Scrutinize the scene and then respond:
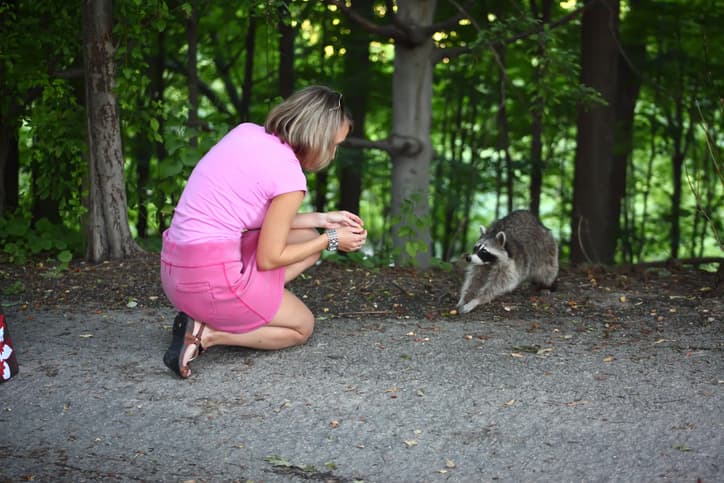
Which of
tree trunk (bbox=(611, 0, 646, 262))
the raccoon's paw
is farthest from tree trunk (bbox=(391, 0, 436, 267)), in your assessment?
tree trunk (bbox=(611, 0, 646, 262))

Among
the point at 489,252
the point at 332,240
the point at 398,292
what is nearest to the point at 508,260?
the point at 489,252

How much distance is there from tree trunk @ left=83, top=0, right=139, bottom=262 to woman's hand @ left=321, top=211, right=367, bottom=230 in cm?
271

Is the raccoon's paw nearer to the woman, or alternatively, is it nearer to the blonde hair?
the woman

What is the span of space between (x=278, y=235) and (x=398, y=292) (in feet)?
6.97

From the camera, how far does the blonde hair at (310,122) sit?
3672 millimetres

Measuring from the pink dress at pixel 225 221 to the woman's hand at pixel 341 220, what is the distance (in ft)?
1.44

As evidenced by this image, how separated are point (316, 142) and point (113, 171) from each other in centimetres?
304

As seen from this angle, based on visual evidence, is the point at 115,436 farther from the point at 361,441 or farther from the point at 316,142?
the point at 316,142

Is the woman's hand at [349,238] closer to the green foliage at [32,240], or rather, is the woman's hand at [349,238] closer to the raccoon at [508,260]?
the raccoon at [508,260]

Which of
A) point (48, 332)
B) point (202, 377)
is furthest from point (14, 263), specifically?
point (202, 377)

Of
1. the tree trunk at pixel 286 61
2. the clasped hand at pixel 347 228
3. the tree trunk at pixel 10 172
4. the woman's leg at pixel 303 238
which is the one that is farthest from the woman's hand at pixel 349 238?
the tree trunk at pixel 286 61

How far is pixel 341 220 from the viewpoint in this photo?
410 cm

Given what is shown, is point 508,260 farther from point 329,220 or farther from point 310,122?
point 310,122

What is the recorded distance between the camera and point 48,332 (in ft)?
Answer: 15.0
